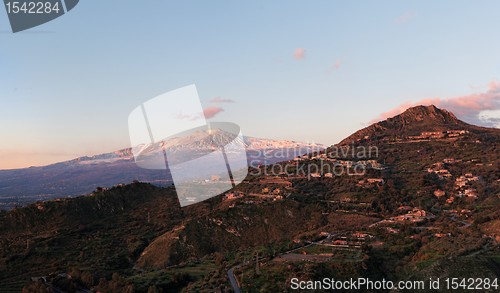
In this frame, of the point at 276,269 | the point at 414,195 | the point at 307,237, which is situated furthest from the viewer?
the point at 414,195

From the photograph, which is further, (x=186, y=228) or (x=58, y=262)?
(x=186, y=228)

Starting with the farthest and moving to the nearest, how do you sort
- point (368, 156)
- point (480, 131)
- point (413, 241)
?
point (480, 131) → point (368, 156) → point (413, 241)

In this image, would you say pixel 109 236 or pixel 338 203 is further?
pixel 338 203

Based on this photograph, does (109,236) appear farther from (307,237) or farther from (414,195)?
(414,195)

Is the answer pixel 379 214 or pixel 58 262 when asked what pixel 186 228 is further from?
pixel 379 214

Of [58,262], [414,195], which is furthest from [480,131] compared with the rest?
[58,262]

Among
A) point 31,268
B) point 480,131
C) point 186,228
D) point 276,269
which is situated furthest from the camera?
point 480,131

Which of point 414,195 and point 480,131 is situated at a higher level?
point 480,131

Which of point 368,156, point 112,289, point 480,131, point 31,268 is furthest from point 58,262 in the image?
point 480,131

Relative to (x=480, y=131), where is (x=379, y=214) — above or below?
below
